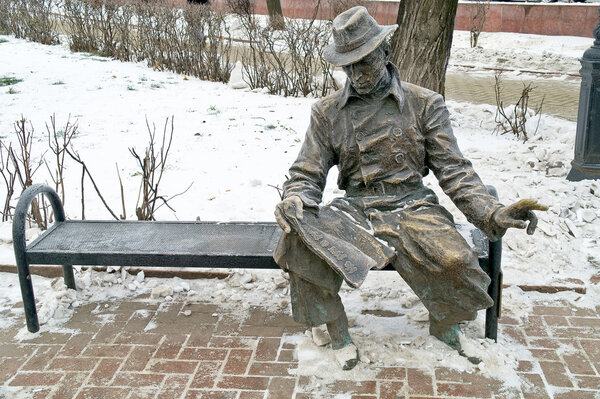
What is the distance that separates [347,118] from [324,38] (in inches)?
249

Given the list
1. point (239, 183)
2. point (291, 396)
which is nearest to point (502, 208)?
point (291, 396)

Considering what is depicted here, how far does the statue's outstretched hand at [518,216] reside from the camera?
3559 mm

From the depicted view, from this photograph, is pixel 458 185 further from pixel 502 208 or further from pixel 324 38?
pixel 324 38

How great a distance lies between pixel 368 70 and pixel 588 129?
3564 mm

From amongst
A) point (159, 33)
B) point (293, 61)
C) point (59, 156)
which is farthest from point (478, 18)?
point (59, 156)

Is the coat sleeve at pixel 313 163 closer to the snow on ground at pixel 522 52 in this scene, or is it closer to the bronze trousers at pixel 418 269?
the bronze trousers at pixel 418 269

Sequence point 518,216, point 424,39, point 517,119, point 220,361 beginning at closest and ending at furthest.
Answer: point 518,216, point 220,361, point 424,39, point 517,119

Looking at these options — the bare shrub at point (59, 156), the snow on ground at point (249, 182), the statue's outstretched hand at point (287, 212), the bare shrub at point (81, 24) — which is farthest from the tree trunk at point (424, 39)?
the bare shrub at point (81, 24)

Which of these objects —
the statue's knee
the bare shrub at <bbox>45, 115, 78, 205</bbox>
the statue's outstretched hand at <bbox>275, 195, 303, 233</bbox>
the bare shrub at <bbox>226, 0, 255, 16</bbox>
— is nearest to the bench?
the statue's knee

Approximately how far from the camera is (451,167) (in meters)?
4.09

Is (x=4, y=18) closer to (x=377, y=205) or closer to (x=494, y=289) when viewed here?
(x=377, y=205)

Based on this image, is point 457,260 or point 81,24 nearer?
point 457,260

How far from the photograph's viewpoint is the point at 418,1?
25.0 ft

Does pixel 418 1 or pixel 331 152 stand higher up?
pixel 418 1
